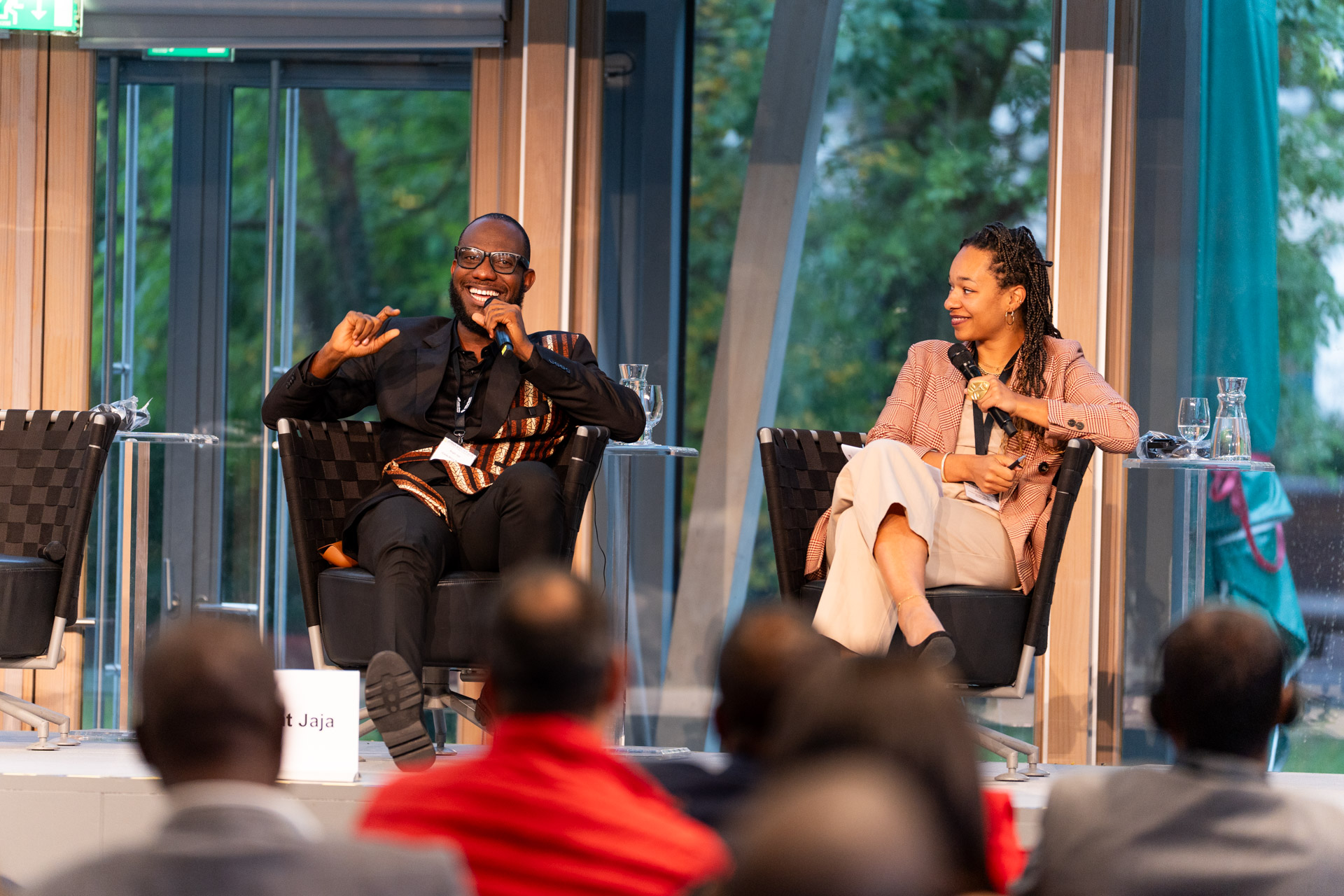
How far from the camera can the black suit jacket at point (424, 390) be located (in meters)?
3.31

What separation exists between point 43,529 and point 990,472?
2257 mm

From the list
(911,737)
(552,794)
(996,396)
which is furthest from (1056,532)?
(911,737)

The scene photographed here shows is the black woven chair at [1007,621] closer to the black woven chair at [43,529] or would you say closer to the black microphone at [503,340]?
the black microphone at [503,340]

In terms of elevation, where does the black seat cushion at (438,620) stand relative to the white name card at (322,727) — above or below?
above

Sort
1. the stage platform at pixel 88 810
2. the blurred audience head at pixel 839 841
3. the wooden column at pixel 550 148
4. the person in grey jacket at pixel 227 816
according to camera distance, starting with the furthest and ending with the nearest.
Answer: the wooden column at pixel 550 148, the stage platform at pixel 88 810, the person in grey jacket at pixel 227 816, the blurred audience head at pixel 839 841

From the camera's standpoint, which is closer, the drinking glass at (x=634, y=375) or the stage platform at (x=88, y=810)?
the stage platform at (x=88, y=810)

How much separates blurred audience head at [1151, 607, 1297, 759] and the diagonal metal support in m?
3.01

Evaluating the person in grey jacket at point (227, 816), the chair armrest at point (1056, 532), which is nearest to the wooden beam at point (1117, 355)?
the chair armrest at point (1056, 532)

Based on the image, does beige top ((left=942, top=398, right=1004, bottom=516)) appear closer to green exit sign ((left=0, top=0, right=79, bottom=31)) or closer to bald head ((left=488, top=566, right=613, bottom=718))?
bald head ((left=488, top=566, right=613, bottom=718))

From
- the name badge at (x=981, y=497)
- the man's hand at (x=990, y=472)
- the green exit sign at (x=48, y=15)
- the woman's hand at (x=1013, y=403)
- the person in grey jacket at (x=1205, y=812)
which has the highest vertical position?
the green exit sign at (x=48, y=15)

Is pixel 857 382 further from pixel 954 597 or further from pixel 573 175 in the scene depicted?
pixel 954 597

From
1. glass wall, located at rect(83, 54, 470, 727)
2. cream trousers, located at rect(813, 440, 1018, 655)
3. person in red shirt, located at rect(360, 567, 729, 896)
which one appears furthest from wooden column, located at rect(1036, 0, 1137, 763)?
person in red shirt, located at rect(360, 567, 729, 896)

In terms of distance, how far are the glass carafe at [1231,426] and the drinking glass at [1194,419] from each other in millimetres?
41

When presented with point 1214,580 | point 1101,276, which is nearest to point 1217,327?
point 1101,276
